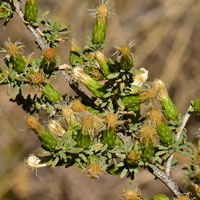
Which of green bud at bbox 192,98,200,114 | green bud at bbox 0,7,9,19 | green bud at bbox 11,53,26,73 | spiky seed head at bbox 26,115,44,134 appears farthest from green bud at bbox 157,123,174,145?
green bud at bbox 0,7,9,19

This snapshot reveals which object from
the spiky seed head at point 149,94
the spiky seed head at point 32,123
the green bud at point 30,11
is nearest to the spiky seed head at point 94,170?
the spiky seed head at point 32,123

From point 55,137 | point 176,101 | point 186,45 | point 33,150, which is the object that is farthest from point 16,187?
point 55,137

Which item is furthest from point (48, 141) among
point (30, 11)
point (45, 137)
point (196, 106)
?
point (196, 106)

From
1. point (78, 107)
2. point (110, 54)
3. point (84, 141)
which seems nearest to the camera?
point (84, 141)

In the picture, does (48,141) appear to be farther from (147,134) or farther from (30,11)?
(30,11)

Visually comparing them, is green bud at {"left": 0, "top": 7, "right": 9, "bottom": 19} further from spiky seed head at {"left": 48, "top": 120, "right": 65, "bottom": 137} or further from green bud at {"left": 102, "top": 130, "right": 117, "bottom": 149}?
green bud at {"left": 102, "top": 130, "right": 117, "bottom": 149}

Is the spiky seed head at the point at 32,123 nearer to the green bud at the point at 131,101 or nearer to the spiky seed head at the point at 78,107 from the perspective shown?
the spiky seed head at the point at 78,107

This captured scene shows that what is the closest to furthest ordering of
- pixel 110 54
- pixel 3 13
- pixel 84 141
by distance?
1. pixel 84 141
2. pixel 3 13
3. pixel 110 54
